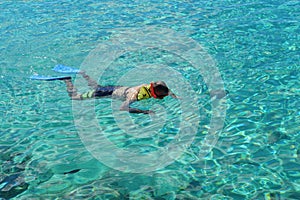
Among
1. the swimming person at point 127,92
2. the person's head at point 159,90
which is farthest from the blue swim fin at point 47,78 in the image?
the person's head at point 159,90

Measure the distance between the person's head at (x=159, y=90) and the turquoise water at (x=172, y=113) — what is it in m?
A: 0.32

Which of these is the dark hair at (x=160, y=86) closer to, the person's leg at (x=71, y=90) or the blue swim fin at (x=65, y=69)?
the person's leg at (x=71, y=90)

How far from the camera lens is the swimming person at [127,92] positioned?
6166mm

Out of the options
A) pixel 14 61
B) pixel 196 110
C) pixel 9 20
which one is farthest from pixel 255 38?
pixel 9 20

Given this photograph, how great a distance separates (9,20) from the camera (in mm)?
11906

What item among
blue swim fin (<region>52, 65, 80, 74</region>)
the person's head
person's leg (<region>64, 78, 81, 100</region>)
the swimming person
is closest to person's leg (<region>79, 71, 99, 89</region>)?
the swimming person

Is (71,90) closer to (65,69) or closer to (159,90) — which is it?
(65,69)

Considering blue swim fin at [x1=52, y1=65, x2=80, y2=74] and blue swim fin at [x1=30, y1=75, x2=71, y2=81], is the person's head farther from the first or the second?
blue swim fin at [x1=52, y1=65, x2=80, y2=74]

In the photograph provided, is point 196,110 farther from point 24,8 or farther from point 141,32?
point 24,8

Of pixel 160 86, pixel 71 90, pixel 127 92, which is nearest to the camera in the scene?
pixel 160 86

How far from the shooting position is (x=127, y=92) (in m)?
6.55

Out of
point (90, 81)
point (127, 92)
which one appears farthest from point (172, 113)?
point (90, 81)

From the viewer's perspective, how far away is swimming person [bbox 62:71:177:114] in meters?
6.17

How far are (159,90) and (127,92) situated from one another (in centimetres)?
64
